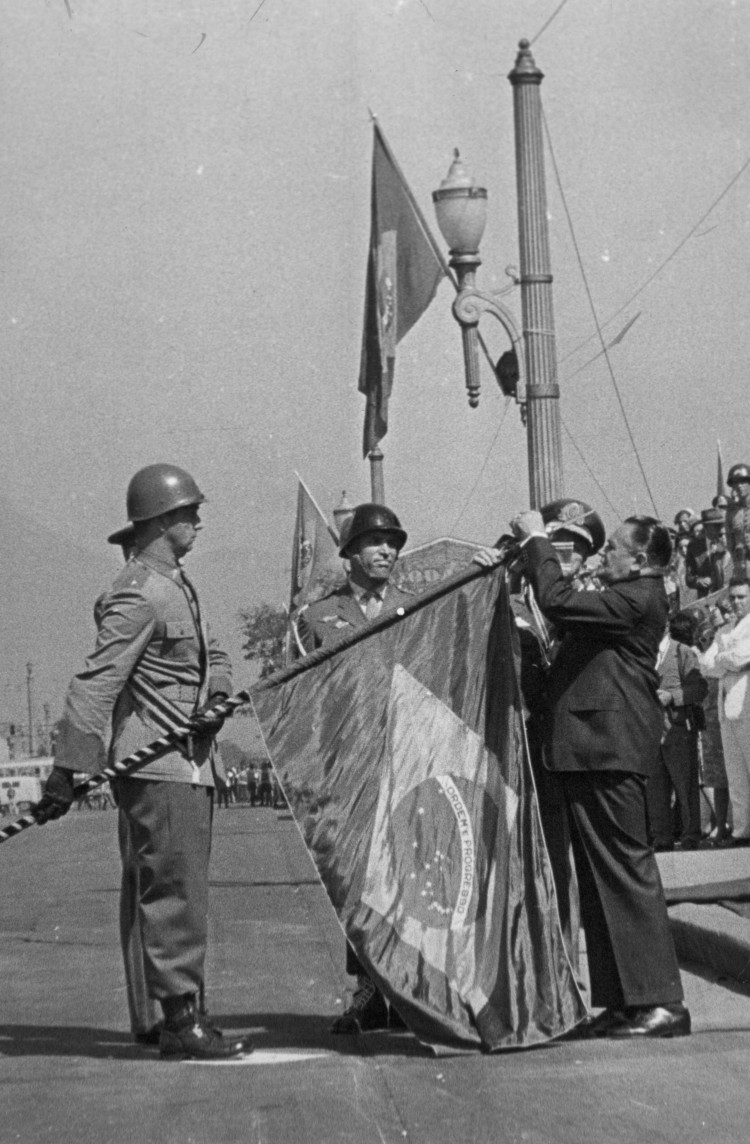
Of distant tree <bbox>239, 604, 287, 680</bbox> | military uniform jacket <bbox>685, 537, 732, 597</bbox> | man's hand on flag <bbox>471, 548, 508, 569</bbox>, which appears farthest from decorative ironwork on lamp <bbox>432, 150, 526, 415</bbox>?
distant tree <bbox>239, 604, 287, 680</bbox>

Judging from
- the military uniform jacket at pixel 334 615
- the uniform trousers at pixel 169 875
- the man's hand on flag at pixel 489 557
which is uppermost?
the man's hand on flag at pixel 489 557

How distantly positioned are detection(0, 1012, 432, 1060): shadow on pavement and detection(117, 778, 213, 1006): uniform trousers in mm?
311

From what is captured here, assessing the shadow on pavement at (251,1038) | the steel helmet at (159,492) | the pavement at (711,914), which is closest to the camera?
the shadow on pavement at (251,1038)

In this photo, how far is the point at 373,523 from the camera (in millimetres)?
8656

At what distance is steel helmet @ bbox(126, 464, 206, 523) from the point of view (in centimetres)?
784

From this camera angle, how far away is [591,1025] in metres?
7.59

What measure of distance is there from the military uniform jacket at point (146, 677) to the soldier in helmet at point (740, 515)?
27.5 ft

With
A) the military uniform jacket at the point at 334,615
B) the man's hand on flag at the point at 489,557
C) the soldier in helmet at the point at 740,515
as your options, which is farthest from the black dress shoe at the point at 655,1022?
the soldier in helmet at the point at 740,515

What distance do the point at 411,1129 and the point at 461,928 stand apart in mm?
1467

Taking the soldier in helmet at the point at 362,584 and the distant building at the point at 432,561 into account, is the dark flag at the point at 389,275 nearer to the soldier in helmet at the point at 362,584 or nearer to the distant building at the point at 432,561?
the soldier in helmet at the point at 362,584

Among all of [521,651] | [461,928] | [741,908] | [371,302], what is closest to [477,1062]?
[461,928]

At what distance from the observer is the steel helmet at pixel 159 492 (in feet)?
25.7

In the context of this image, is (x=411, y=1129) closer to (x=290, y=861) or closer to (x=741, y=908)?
(x=741, y=908)

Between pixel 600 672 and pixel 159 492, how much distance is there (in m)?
1.65
